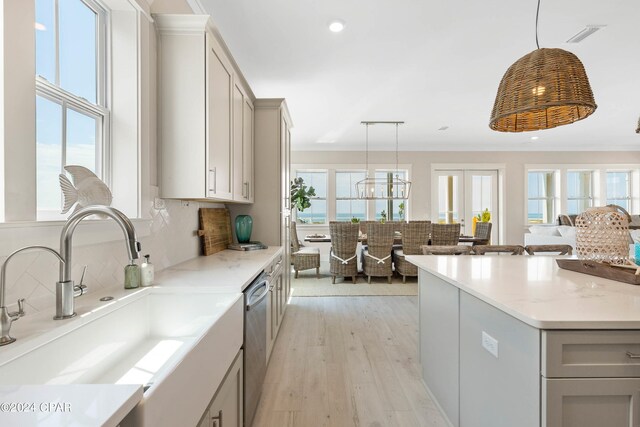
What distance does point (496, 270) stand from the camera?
5.78 feet

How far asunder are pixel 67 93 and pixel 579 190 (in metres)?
9.55

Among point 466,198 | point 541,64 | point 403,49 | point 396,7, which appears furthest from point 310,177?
point 541,64

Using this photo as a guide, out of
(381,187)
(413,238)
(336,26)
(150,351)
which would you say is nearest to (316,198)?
(381,187)

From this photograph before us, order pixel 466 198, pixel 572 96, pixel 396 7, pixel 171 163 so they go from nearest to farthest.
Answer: pixel 572 96, pixel 171 163, pixel 396 7, pixel 466 198

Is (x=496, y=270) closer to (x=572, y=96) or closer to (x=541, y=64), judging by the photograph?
(x=572, y=96)

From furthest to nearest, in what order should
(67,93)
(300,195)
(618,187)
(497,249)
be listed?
(618,187), (300,195), (497,249), (67,93)

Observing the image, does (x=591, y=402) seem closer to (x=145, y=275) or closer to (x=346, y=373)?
(x=346, y=373)

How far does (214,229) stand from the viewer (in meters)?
2.79

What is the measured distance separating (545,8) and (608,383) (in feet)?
8.90

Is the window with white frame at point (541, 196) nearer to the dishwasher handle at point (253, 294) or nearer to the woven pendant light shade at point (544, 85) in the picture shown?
the woven pendant light shade at point (544, 85)

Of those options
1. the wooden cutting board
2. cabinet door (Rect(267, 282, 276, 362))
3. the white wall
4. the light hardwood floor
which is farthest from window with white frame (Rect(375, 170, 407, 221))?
cabinet door (Rect(267, 282, 276, 362))

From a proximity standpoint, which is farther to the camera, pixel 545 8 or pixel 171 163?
pixel 545 8

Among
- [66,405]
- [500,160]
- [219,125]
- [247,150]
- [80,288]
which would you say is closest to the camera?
[66,405]

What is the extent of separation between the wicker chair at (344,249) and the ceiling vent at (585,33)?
129 inches
